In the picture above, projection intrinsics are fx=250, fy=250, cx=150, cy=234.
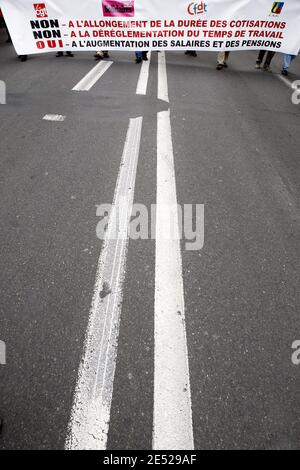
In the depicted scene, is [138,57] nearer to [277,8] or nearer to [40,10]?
[40,10]

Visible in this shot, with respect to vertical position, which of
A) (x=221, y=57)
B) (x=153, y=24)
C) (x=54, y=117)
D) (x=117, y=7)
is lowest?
(x=54, y=117)

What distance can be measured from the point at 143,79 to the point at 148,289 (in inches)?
254

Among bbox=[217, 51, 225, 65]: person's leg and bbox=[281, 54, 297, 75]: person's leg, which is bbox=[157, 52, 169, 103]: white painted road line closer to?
bbox=[217, 51, 225, 65]: person's leg

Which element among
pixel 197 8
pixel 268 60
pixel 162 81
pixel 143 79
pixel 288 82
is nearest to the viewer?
pixel 197 8

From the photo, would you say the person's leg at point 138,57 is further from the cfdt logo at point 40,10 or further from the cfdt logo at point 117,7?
the cfdt logo at point 40,10

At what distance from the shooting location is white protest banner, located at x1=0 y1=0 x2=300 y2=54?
644 centimetres

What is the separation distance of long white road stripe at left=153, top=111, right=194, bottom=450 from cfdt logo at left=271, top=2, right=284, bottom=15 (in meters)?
7.13

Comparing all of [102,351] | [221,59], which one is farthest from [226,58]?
[102,351]

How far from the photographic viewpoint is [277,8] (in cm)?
647

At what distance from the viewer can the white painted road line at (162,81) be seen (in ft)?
19.0

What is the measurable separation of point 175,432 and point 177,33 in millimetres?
8594

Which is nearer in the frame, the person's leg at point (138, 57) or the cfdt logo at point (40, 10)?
the cfdt logo at point (40, 10)

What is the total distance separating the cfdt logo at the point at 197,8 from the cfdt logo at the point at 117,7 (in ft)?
4.98

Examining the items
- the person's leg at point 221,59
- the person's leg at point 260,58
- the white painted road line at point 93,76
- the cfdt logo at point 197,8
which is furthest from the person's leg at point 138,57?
the person's leg at point 260,58
